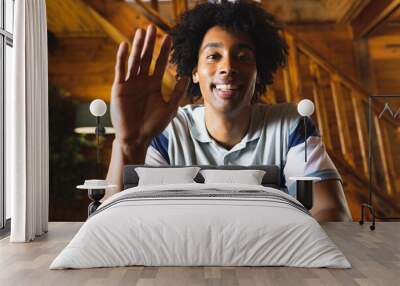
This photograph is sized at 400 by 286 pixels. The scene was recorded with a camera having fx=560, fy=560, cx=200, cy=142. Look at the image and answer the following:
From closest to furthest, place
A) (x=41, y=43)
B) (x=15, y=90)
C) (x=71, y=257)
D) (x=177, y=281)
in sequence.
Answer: (x=177, y=281) → (x=71, y=257) → (x=15, y=90) → (x=41, y=43)

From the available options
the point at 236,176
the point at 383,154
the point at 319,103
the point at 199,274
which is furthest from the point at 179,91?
the point at 199,274

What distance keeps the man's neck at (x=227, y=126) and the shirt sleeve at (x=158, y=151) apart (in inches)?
19.3

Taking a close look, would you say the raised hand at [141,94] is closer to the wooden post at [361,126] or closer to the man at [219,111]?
the man at [219,111]

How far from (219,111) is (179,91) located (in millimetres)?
491

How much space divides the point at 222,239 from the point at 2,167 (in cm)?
275

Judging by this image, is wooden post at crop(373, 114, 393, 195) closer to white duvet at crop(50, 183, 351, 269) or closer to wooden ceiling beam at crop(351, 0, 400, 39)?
wooden ceiling beam at crop(351, 0, 400, 39)

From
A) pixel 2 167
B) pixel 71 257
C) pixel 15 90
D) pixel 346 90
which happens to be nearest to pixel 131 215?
pixel 71 257

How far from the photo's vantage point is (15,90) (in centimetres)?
489

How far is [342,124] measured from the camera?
601cm

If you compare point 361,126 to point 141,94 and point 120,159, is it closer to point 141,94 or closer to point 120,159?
point 141,94

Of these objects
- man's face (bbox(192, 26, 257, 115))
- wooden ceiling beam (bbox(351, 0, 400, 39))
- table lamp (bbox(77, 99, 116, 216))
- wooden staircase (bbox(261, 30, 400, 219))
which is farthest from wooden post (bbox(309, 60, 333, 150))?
table lamp (bbox(77, 99, 116, 216))

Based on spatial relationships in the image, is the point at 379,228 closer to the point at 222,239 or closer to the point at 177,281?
the point at 222,239

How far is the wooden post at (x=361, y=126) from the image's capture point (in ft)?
19.8

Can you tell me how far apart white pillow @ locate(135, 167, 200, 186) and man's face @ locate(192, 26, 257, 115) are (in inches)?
31.0
